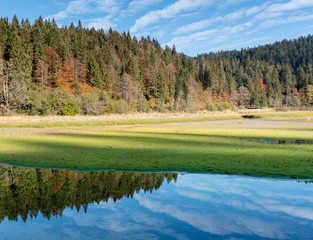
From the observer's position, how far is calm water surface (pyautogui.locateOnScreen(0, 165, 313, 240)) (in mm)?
6797

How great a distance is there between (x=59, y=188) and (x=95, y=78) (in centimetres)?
7986

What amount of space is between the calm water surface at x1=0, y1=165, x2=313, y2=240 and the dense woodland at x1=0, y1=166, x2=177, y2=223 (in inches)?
1.1

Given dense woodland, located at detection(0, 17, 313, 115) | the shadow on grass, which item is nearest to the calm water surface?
the shadow on grass

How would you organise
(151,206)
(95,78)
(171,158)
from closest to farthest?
→ 1. (151,206)
2. (171,158)
3. (95,78)

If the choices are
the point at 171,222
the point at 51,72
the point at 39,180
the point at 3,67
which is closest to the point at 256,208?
the point at 171,222

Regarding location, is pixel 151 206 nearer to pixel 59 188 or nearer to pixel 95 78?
pixel 59 188

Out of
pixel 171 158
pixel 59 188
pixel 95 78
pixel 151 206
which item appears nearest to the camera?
pixel 151 206

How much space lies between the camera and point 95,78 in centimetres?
8688

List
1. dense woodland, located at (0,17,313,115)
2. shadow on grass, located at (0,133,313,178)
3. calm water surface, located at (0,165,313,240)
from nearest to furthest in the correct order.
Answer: calm water surface, located at (0,165,313,240), shadow on grass, located at (0,133,313,178), dense woodland, located at (0,17,313,115)

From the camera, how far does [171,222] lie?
737cm

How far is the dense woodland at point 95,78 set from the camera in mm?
63156

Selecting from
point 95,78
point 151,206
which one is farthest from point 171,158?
point 95,78

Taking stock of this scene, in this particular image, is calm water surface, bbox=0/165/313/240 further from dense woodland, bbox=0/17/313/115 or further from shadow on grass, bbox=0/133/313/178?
dense woodland, bbox=0/17/313/115

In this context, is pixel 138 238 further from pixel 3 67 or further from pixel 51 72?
pixel 51 72
